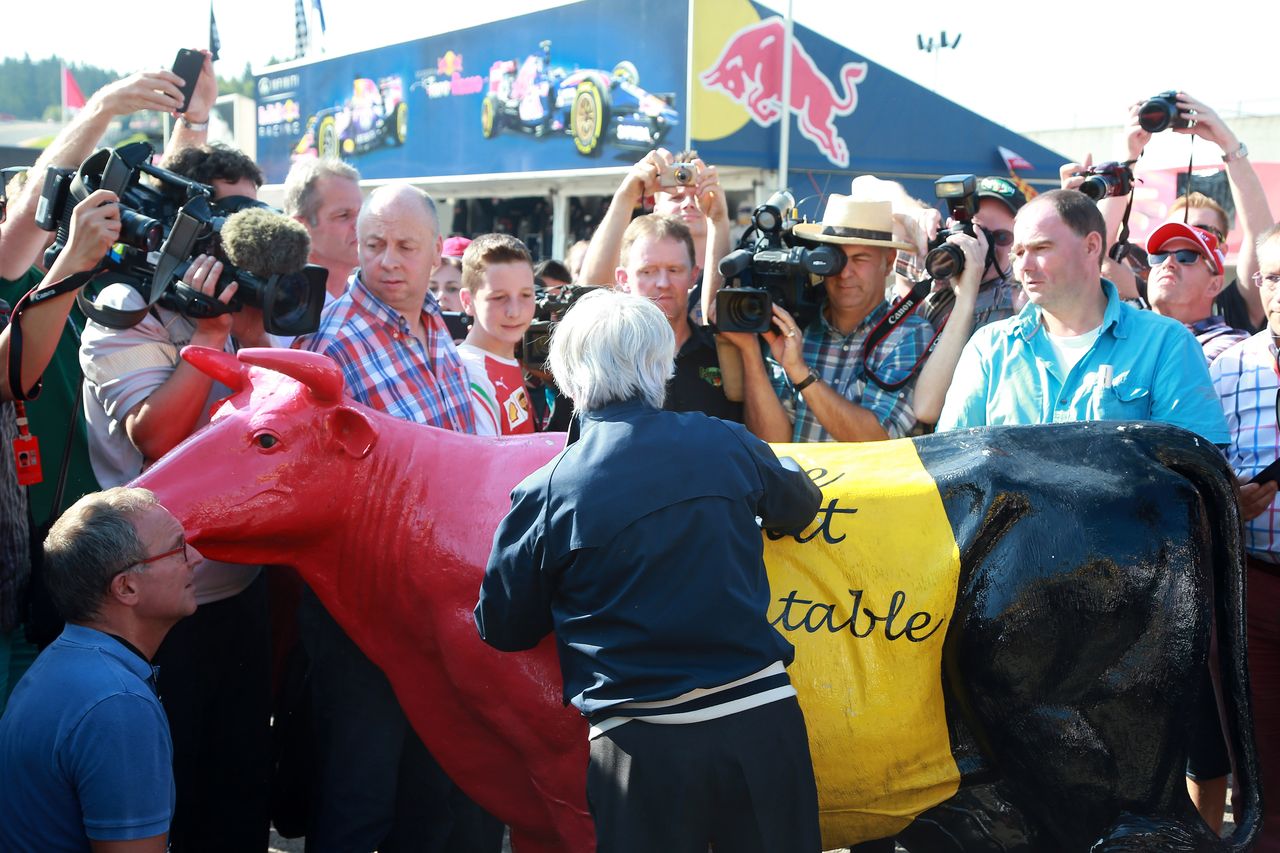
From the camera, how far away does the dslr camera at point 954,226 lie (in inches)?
155

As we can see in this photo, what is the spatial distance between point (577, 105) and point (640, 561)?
11518 millimetres

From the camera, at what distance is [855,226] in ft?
12.9

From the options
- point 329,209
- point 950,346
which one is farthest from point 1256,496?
point 329,209

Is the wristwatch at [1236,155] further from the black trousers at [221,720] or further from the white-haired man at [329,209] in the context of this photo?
the black trousers at [221,720]

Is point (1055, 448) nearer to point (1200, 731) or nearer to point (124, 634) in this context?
point (1200, 731)

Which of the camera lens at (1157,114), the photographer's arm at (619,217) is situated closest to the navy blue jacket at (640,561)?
the photographer's arm at (619,217)

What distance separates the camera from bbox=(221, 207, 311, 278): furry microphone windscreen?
301 cm

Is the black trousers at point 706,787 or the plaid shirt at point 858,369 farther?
the plaid shirt at point 858,369

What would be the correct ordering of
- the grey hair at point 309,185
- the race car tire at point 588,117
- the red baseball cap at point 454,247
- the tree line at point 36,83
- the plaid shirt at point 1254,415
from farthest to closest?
the tree line at point 36,83, the race car tire at point 588,117, the red baseball cap at point 454,247, the grey hair at point 309,185, the plaid shirt at point 1254,415

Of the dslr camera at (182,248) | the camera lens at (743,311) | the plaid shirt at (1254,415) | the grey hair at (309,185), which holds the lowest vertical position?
the plaid shirt at (1254,415)

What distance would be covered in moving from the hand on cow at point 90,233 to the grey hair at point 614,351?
139 centimetres

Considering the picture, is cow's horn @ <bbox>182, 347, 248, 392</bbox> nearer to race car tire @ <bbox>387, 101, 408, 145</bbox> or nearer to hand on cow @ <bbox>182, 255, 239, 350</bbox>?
hand on cow @ <bbox>182, 255, 239, 350</bbox>

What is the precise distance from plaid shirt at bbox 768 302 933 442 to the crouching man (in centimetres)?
158

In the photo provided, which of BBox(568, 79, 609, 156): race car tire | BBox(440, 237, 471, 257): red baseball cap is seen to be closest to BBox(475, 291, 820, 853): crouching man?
BBox(440, 237, 471, 257): red baseball cap
